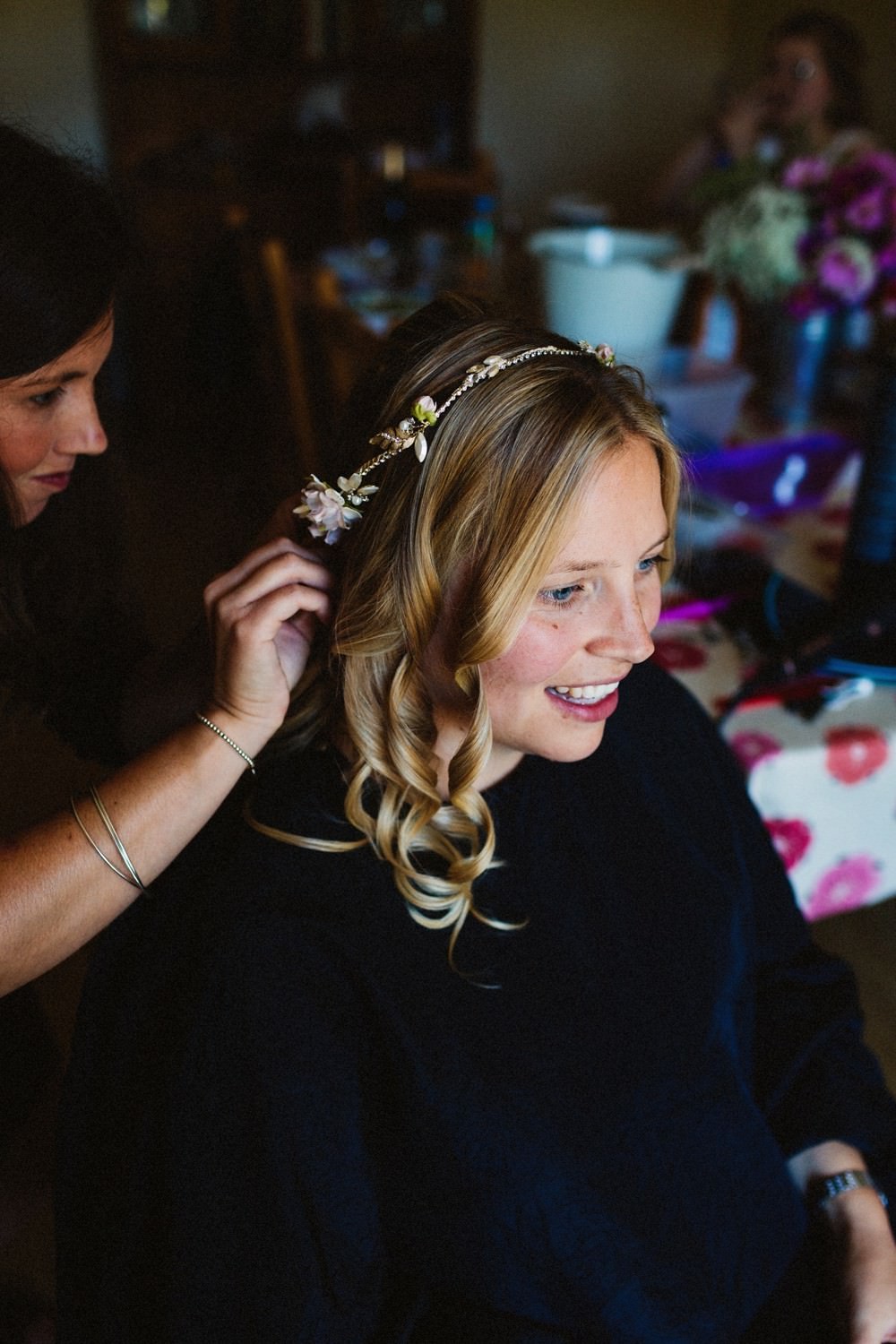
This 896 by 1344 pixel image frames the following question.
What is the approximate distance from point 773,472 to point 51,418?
1.25 meters

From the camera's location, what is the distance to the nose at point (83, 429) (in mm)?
1026

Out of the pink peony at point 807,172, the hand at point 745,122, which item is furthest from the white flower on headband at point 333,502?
the hand at point 745,122

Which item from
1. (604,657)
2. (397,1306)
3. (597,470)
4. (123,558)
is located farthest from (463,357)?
(397,1306)

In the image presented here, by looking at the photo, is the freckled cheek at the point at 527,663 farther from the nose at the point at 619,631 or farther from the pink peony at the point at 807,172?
the pink peony at the point at 807,172

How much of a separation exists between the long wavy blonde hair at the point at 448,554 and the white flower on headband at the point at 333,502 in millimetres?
13

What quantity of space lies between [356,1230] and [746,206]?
5.84ft

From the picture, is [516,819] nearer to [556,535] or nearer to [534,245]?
[556,535]

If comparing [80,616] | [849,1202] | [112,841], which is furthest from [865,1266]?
[80,616]

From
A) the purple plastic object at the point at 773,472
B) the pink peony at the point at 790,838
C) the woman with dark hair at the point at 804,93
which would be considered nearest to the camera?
the pink peony at the point at 790,838

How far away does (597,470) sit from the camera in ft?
2.53

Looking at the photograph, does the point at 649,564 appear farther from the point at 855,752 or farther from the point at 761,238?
the point at 761,238

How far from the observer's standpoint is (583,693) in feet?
2.82

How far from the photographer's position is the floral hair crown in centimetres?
76

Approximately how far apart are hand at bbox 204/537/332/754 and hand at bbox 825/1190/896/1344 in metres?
0.73
